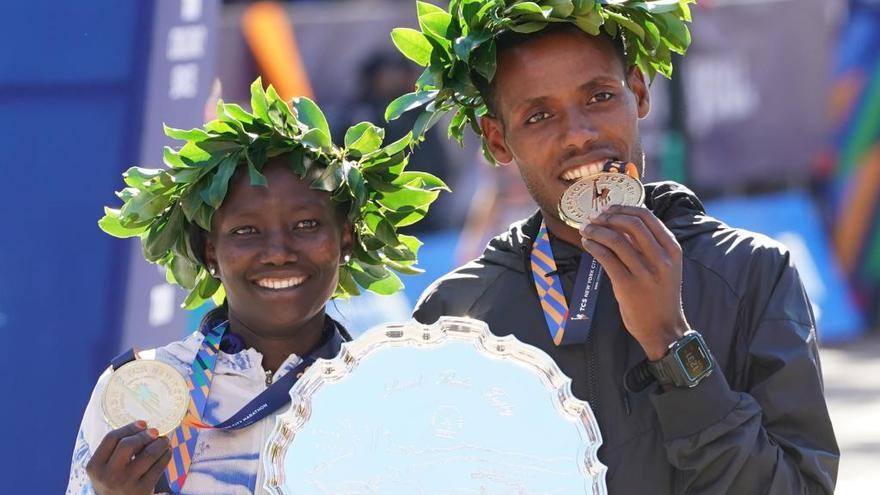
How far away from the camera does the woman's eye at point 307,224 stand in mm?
3742

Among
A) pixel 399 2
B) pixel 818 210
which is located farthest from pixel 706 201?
pixel 399 2

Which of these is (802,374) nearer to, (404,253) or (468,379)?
(468,379)

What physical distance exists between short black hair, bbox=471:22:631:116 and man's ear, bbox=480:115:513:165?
3 centimetres

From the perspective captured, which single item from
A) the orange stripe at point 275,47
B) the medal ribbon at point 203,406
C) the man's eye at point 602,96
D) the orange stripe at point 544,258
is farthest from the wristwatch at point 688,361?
the orange stripe at point 275,47

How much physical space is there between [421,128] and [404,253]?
1.80 ft

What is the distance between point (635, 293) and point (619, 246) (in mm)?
101

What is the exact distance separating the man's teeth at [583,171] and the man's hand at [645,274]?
29 cm

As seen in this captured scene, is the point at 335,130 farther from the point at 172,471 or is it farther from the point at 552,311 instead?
the point at 552,311

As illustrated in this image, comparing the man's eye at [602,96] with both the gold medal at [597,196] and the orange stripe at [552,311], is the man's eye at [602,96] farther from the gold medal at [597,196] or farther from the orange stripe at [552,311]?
the orange stripe at [552,311]

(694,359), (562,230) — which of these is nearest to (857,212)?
(562,230)

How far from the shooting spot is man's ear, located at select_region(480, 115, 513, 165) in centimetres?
359

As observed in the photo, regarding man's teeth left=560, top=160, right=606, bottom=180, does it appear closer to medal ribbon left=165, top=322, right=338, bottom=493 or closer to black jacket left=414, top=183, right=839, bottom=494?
black jacket left=414, top=183, right=839, bottom=494

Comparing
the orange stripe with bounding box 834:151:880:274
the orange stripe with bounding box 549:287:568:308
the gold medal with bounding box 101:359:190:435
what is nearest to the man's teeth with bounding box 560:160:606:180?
the orange stripe with bounding box 549:287:568:308

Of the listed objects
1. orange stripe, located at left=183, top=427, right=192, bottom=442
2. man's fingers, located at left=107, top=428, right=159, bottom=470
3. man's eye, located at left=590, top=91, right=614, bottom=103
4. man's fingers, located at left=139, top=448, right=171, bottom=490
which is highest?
man's eye, located at left=590, top=91, right=614, bottom=103
